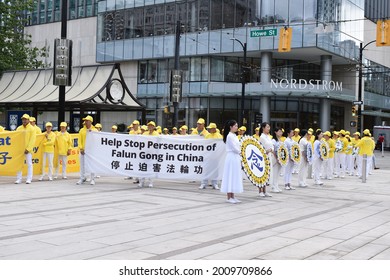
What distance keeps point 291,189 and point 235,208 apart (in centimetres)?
471

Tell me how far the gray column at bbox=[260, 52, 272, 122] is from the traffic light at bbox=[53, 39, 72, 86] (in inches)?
1224

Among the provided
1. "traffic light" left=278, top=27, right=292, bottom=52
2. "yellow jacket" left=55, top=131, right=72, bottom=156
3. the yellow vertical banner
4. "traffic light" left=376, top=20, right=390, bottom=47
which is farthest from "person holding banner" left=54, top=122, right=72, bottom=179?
"traffic light" left=376, top=20, right=390, bottom=47

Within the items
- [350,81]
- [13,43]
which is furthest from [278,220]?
[350,81]

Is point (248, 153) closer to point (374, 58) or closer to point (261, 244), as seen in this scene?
point (261, 244)

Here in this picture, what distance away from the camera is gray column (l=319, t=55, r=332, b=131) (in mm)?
47688

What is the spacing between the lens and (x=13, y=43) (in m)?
36.0

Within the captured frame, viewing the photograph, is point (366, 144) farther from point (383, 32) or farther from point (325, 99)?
point (325, 99)

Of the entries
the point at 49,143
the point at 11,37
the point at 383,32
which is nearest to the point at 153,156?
the point at 49,143

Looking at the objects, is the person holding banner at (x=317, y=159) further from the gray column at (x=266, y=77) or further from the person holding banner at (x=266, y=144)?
the gray column at (x=266, y=77)

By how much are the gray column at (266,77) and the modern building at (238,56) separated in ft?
0.31

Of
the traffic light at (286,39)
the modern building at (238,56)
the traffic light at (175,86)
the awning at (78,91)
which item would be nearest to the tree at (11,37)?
the awning at (78,91)

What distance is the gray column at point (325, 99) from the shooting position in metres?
47.7
